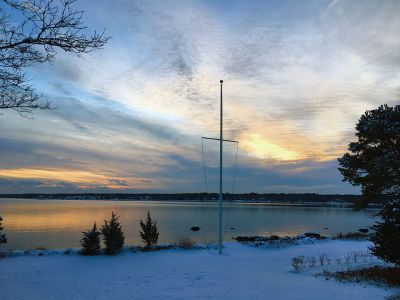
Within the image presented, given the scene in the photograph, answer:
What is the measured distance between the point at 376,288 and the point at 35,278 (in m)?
13.6

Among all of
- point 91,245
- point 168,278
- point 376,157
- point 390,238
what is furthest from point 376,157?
point 91,245

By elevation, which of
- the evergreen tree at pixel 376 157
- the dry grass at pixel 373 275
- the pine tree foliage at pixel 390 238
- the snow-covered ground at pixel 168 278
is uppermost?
the evergreen tree at pixel 376 157

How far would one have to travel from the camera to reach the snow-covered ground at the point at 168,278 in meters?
14.1

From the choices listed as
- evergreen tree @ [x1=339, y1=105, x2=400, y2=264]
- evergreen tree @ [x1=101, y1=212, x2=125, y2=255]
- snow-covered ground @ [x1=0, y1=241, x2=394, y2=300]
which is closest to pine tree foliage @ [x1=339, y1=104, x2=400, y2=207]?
evergreen tree @ [x1=339, y1=105, x2=400, y2=264]

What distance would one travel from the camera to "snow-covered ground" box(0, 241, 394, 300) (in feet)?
46.2

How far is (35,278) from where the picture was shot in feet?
55.4

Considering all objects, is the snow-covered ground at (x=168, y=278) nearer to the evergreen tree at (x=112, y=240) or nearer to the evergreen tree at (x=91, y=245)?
the evergreen tree at (x=112, y=240)

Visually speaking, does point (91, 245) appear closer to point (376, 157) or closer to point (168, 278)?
point (168, 278)

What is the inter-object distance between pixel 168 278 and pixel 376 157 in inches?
594

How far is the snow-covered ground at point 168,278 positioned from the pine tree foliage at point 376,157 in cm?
482

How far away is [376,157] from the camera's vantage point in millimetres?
24500

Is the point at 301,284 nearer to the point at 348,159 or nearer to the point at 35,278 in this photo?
the point at 35,278

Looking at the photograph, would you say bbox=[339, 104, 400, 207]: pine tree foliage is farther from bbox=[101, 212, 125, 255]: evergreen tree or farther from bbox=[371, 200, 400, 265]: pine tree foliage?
bbox=[101, 212, 125, 255]: evergreen tree

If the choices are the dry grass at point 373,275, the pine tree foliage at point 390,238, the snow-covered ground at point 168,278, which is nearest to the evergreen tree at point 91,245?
the snow-covered ground at point 168,278
